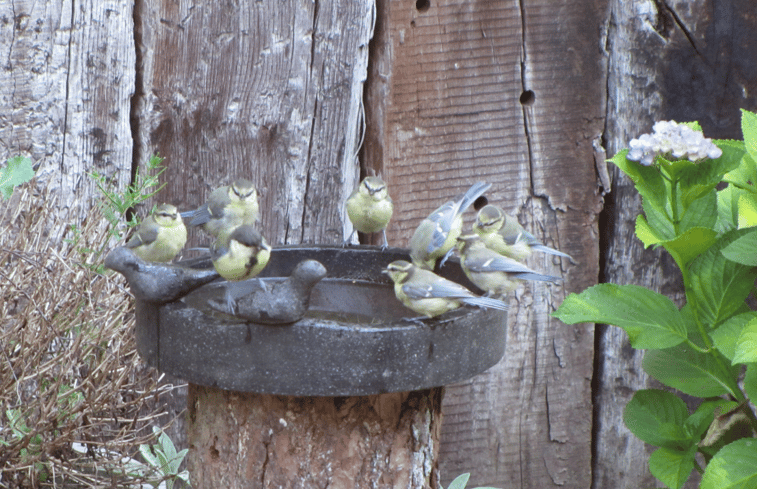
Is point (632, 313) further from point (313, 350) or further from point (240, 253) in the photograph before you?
point (240, 253)

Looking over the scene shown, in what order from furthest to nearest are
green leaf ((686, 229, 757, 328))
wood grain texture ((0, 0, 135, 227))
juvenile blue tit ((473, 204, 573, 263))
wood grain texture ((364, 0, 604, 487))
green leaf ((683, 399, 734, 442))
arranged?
wood grain texture ((364, 0, 604, 487))
wood grain texture ((0, 0, 135, 227))
juvenile blue tit ((473, 204, 573, 263))
green leaf ((683, 399, 734, 442))
green leaf ((686, 229, 757, 328))

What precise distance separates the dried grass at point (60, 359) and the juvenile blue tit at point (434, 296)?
38.3 inches

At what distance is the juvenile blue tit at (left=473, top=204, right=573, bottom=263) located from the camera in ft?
9.29

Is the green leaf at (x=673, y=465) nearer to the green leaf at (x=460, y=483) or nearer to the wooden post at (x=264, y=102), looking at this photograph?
the green leaf at (x=460, y=483)

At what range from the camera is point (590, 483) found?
3520mm

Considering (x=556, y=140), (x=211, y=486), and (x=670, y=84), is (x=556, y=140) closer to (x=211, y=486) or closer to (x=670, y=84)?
(x=670, y=84)

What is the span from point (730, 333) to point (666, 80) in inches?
47.9

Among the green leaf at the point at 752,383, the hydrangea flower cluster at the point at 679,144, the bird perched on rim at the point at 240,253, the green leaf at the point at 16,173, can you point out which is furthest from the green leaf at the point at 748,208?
the green leaf at the point at 16,173

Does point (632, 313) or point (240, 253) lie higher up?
point (240, 253)

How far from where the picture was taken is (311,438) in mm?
2279

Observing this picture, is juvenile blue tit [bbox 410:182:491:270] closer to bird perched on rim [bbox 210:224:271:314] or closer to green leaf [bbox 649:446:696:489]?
bird perched on rim [bbox 210:224:271:314]

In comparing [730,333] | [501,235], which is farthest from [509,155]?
[730,333]

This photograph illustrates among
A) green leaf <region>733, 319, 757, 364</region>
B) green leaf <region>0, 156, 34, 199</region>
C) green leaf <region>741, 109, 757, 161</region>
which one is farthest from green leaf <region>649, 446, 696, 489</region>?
green leaf <region>0, 156, 34, 199</region>

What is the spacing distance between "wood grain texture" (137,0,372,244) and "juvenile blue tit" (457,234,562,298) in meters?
0.82
